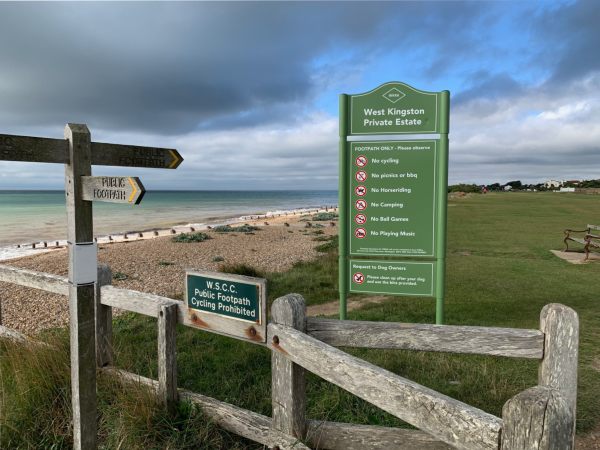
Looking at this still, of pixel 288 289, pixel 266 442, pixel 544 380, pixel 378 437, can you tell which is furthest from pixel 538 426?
pixel 288 289

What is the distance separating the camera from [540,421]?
169 cm

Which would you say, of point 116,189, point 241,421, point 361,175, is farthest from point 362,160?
point 241,421

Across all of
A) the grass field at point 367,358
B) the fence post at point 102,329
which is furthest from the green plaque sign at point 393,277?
the fence post at point 102,329

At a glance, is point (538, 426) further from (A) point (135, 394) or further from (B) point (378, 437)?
(A) point (135, 394)

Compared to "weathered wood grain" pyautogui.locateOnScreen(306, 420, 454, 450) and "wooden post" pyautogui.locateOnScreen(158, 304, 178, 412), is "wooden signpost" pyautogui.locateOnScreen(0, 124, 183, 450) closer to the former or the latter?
"wooden post" pyautogui.locateOnScreen(158, 304, 178, 412)

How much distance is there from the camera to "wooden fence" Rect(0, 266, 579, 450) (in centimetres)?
220

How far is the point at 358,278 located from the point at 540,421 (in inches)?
148

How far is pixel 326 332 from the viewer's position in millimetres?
3201

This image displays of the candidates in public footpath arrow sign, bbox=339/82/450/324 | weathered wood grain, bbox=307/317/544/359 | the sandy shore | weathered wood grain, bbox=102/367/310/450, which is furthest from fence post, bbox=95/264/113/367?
public footpath arrow sign, bbox=339/82/450/324

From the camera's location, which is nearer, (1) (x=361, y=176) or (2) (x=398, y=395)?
(2) (x=398, y=395)

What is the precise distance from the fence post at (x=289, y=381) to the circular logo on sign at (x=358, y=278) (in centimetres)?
239

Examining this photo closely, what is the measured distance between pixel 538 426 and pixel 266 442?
2.10 meters

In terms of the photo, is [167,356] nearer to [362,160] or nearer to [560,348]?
[560,348]

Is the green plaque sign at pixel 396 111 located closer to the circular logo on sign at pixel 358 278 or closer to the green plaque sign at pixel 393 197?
the green plaque sign at pixel 393 197
